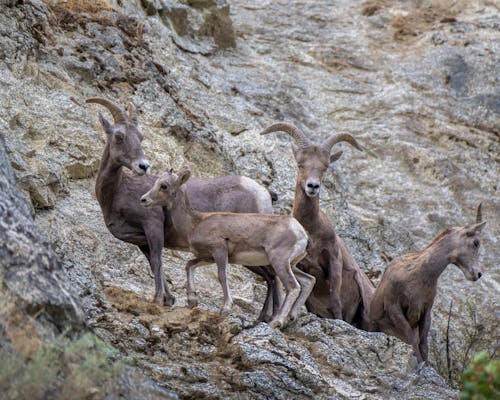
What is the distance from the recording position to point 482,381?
595cm

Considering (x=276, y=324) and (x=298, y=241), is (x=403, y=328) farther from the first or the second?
(x=276, y=324)

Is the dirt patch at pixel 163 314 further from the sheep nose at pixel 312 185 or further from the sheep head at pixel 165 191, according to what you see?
the sheep nose at pixel 312 185

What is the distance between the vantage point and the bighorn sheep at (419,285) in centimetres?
1155

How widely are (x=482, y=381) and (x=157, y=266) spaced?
16.3 ft

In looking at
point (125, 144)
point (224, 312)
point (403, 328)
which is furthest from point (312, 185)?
point (224, 312)

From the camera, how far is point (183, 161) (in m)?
13.8

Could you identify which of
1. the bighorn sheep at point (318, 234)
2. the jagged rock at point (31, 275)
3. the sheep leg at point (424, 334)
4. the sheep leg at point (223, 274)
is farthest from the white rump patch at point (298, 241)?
the jagged rock at point (31, 275)

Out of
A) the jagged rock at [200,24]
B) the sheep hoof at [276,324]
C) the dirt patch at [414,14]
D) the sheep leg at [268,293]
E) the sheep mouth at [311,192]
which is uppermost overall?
the dirt patch at [414,14]

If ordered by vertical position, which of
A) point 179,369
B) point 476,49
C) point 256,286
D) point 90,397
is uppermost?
point 476,49

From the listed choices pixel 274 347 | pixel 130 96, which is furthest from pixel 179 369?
pixel 130 96

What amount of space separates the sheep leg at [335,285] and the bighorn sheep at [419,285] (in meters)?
0.53

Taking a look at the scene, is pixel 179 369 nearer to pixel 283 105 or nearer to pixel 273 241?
pixel 273 241

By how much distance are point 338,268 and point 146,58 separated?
213 inches

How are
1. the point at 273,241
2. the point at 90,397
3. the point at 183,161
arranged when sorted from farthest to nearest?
the point at 183,161 → the point at 273,241 → the point at 90,397
